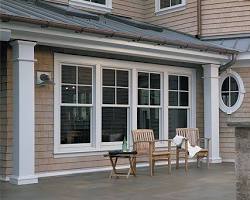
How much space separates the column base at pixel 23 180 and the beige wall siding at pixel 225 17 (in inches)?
285

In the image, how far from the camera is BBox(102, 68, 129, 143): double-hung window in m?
10.4

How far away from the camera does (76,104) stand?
32.3 feet

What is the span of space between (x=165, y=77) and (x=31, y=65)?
4.23 metres

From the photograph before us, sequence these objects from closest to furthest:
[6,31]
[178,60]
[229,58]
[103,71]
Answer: [6,31]
[103,71]
[178,60]
[229,58]

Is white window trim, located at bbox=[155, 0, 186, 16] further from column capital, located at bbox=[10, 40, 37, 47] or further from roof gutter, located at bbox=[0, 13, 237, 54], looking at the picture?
column capital, located at bbox=[10, 40, 37, 47]

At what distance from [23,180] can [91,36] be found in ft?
9.92

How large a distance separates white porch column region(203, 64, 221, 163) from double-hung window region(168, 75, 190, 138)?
1.66 feet

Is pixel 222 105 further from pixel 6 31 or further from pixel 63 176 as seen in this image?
pixel 6 31

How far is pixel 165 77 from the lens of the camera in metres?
11.7

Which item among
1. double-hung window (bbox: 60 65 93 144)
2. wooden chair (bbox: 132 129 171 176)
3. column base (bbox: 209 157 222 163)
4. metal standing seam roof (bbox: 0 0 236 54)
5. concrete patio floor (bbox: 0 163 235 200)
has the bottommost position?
concrete patio floor (bbox: 0 163 235 200)

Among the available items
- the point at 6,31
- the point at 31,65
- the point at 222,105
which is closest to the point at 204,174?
the point at 222,105

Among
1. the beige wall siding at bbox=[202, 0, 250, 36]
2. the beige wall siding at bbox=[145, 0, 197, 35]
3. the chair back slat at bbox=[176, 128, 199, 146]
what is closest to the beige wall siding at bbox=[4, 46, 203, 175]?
the chair back slat at bbox=[176, 128, 199, 146]

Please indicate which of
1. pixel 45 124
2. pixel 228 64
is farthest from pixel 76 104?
pixel 228 64

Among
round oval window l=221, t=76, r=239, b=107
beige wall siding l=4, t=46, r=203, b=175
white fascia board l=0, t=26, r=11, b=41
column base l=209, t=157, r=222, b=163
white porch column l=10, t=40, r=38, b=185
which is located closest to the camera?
white fascia board l=0, t=26, r=11, b=41
